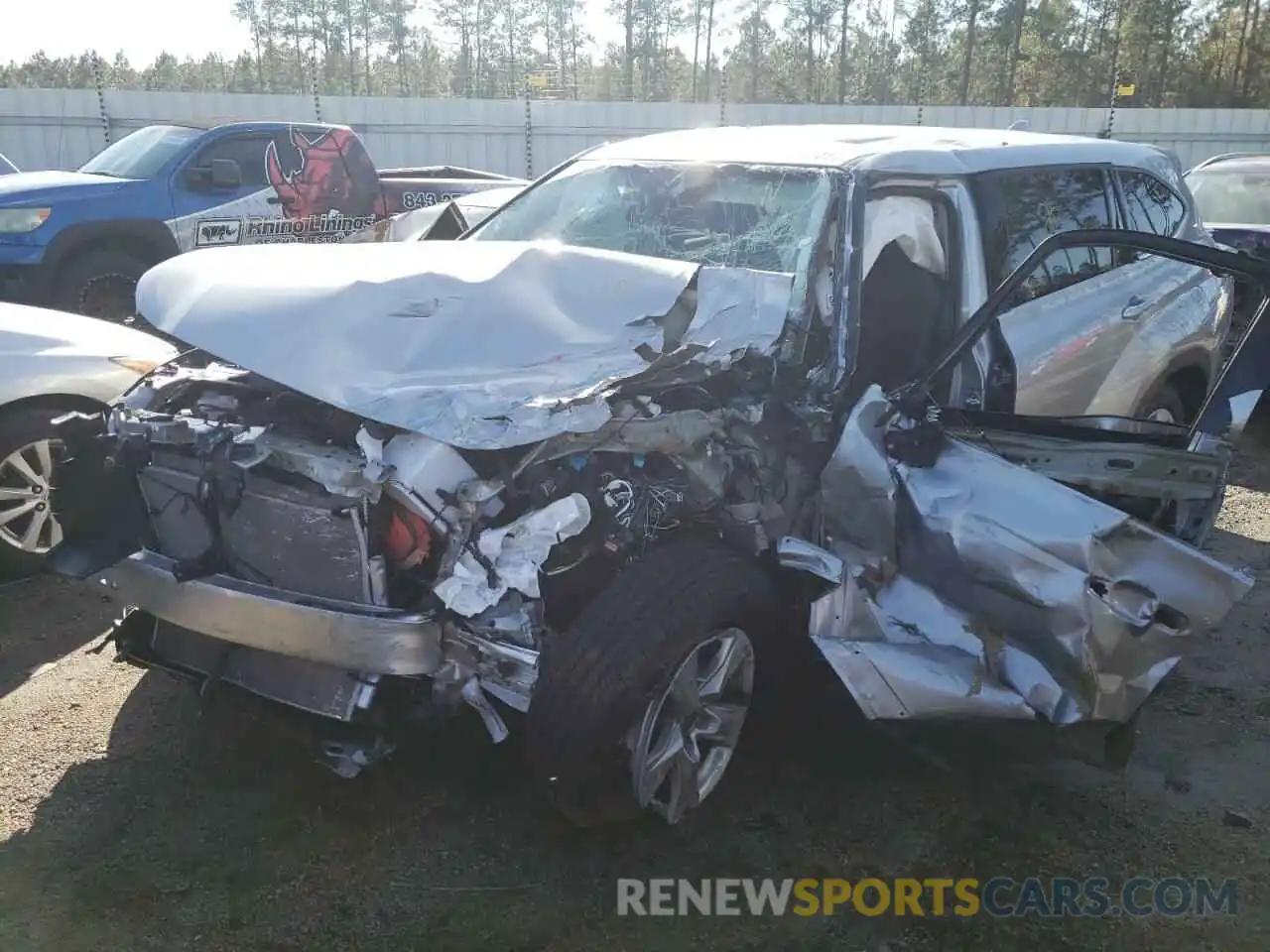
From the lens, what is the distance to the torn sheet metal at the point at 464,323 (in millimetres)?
2693

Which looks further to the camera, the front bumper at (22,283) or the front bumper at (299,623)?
the front bumper at (22,283)

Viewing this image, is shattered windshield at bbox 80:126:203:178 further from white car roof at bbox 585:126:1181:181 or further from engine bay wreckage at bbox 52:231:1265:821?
engine bay wreckage at bbox 52:231:1265:821

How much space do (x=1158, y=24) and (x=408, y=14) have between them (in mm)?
31429

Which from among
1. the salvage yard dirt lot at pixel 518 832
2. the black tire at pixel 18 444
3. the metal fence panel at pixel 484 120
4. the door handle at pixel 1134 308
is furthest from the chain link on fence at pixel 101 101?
the door handle at pixel 1134 308

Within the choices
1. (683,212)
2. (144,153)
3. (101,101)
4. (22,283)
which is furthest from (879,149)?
(101,101)

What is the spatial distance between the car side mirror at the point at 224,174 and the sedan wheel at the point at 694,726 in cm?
757

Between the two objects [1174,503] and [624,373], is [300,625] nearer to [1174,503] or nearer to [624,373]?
[624,373]

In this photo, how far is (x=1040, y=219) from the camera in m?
4.10

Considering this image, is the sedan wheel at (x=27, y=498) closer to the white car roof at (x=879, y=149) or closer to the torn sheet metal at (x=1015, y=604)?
the white car roof at (x=879, y=149)

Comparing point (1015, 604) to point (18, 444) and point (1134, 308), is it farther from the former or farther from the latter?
point (18, 444)

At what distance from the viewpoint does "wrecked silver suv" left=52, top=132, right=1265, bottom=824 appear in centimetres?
263

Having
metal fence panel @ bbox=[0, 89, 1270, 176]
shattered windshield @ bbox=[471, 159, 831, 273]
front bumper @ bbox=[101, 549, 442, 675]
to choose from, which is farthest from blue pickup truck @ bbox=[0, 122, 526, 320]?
front bumper @ bbox=[101, 549, 442, 675]

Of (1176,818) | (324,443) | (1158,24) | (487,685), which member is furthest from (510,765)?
(1158,24)

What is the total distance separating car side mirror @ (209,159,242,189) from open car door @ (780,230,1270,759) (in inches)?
291
